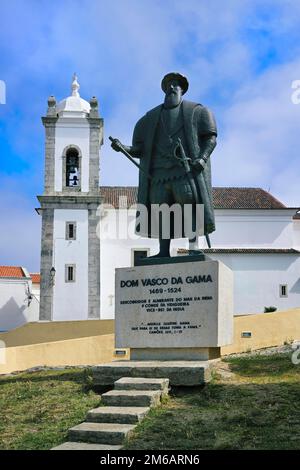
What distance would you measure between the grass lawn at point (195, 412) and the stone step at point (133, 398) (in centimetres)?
17

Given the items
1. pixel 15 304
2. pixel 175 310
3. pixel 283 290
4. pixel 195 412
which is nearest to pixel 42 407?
pixel 195 412

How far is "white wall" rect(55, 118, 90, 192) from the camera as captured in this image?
30.8m

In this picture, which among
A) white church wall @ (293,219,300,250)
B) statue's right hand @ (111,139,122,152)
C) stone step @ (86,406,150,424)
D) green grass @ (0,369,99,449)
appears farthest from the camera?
white church wall @ (293,219,300,250)

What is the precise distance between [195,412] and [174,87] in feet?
16.8

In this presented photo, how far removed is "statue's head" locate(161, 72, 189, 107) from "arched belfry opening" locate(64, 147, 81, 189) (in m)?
22.0

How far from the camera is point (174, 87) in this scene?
9.02 meters

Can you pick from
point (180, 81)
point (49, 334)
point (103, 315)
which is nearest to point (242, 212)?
point (103, 315)

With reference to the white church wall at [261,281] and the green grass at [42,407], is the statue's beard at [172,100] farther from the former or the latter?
the white church wall at [261,281]

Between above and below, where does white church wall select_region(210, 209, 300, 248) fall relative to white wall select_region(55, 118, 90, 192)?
below

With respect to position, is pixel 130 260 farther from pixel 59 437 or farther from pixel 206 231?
pixel 59 437

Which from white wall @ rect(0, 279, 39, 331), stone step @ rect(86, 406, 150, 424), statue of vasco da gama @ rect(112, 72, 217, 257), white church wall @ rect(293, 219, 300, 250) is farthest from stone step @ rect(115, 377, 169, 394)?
white church wall @ rect(293, 219, 300, 250)

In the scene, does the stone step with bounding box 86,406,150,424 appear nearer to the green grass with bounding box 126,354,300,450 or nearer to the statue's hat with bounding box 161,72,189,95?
the green grass with bounding box 126,354,300,450

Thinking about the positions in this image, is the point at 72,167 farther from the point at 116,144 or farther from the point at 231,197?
the point at 116,144
